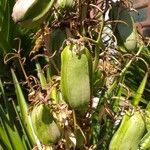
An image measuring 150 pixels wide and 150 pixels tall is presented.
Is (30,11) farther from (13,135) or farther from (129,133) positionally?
(13,135)

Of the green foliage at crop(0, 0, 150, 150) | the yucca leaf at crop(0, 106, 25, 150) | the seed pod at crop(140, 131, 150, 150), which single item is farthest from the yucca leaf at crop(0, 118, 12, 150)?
the seed pod at crop(140, 131, 150, 150)

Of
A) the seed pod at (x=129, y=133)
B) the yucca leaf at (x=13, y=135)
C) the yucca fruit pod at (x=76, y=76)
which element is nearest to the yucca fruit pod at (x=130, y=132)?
the seed pod at (x=129, y=133)

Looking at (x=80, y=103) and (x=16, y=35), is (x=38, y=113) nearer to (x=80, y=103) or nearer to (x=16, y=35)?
(x=80, y=103)

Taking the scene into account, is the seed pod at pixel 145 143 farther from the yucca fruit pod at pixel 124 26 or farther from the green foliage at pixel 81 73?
the yucca fruit pod at pixel 124 26

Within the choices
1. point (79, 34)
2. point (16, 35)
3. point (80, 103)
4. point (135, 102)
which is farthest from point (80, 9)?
point (16, 35)

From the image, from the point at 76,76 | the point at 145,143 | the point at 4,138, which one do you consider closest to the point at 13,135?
the point at 4,138
